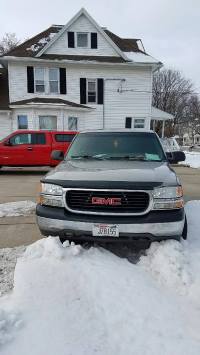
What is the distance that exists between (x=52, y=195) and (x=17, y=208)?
3198mm

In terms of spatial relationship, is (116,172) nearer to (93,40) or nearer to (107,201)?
(107,201)

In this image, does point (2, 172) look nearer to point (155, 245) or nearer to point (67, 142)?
Answer: point (67, 142)

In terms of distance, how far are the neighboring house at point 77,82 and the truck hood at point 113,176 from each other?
16.1 meters

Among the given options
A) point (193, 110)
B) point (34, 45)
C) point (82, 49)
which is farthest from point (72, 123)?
point (193, 110)

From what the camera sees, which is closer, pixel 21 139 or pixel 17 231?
pixel 17 231

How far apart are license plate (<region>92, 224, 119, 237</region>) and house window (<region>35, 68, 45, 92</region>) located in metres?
18.5

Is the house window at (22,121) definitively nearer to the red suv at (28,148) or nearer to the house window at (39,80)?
the house window at (39,80)

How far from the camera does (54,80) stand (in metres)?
20.8

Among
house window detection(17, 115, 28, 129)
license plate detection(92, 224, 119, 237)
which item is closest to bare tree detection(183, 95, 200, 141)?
house window detection(17, 115, 28, 129)

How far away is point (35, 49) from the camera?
21047 millimetres

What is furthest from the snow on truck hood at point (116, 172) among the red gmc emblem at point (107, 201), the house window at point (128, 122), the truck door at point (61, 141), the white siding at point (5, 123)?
the house window at point (128, 122)

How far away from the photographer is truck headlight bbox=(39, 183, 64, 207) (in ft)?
12.5

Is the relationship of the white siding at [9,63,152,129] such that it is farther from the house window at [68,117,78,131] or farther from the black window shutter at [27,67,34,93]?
the house window at [68,117,78,131]

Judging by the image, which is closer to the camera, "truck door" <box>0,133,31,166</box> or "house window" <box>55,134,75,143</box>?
"truck door" <box>0,133,31,166</box>
